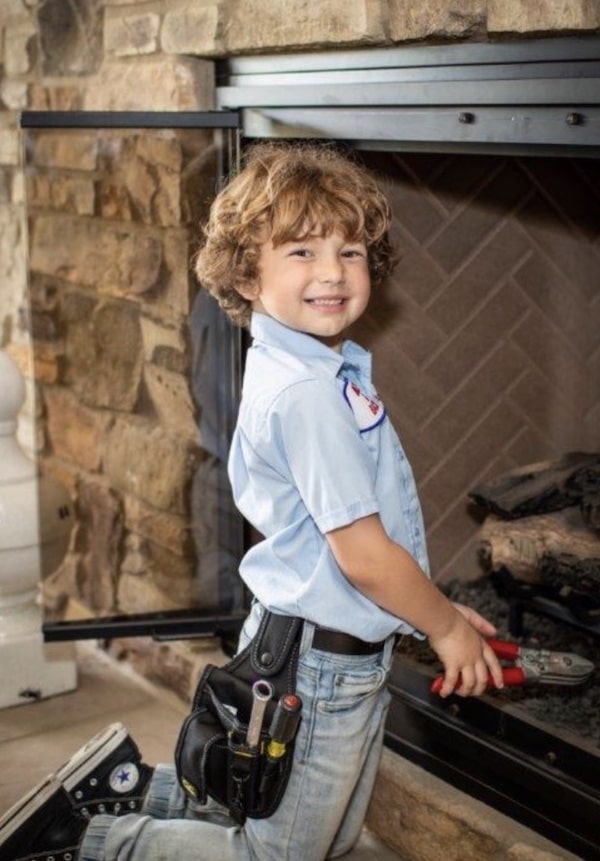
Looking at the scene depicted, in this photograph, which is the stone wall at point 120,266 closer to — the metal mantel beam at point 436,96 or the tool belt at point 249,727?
the metal mantel beam at point 436,96

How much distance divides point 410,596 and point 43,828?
29.2 inches

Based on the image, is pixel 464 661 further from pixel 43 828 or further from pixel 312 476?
pixel 43 828

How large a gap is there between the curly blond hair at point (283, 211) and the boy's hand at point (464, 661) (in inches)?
22.0

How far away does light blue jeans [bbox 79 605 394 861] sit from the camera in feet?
5.97

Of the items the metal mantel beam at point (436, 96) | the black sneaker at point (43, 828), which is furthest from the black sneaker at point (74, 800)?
the metal mantel beam at point (436, 96)

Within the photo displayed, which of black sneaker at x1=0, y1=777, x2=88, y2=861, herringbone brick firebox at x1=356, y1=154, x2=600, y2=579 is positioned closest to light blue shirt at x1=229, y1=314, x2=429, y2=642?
Result: black sneaker at x1=0, y1=777, x2=88, y2=861

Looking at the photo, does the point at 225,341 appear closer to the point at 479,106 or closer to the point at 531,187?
the point at 531,187

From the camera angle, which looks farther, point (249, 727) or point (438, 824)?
point (438, 824)

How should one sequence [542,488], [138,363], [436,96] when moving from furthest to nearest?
[138,363] → [542,488] → [436,96]

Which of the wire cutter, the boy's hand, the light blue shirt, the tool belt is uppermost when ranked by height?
the light blue shirt

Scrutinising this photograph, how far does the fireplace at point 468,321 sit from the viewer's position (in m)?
1.96

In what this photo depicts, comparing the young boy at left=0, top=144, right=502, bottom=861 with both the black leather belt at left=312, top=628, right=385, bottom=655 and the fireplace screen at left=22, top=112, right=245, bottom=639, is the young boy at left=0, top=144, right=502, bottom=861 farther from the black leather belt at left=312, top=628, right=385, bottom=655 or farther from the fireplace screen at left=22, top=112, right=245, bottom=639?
the fireplace screen at left=22, top=112, right=245, bottom=639

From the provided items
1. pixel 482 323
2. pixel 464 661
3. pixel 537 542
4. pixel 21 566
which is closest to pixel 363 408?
pixel 464 661

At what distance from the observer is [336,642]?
1.81 meters
